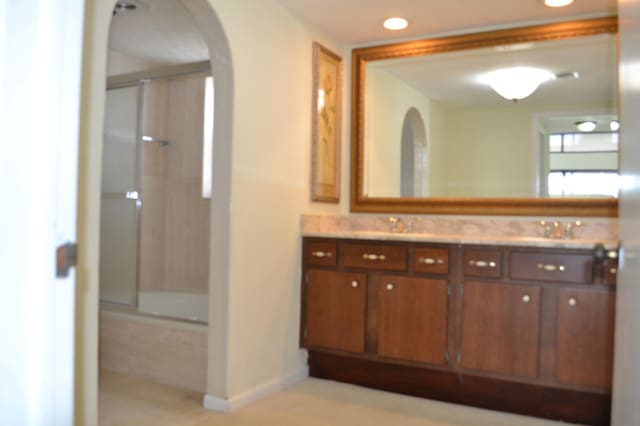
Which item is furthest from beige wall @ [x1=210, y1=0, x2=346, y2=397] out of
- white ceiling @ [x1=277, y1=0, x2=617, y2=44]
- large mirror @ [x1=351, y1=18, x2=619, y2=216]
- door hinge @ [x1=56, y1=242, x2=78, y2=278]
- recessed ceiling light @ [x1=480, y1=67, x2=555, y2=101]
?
door hinge @ [x1=56, y1=242, x2=78, y2=278]

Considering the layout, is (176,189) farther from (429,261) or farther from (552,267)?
(552,267)

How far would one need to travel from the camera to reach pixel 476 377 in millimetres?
2852

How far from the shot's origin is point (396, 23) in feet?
10.7

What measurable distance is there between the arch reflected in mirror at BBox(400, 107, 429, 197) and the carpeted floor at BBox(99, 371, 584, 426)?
1265mm

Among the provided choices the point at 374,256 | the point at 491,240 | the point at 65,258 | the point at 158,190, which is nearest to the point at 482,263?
the point at 491,240

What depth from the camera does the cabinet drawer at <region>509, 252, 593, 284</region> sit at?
2561 millimetres

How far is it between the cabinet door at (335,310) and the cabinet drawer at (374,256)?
0.07 m

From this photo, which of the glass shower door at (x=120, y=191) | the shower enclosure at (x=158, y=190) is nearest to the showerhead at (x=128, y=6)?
Result: the shower enclosure at (x=158, y=190)

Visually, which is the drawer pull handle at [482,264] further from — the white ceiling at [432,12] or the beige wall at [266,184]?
the white ceiling at [432,12]

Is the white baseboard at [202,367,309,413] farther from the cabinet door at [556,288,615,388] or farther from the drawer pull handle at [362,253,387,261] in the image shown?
the cabinet door at [556,288,615,388]

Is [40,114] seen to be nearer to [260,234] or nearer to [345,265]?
[260,234]

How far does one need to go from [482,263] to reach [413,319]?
473mm

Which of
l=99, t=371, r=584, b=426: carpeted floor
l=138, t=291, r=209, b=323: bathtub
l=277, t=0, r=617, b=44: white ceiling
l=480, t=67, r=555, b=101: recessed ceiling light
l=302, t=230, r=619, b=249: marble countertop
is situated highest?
l=277, t=0, r=617, b=44: white ceiling

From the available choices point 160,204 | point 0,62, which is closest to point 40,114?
point 0,62
